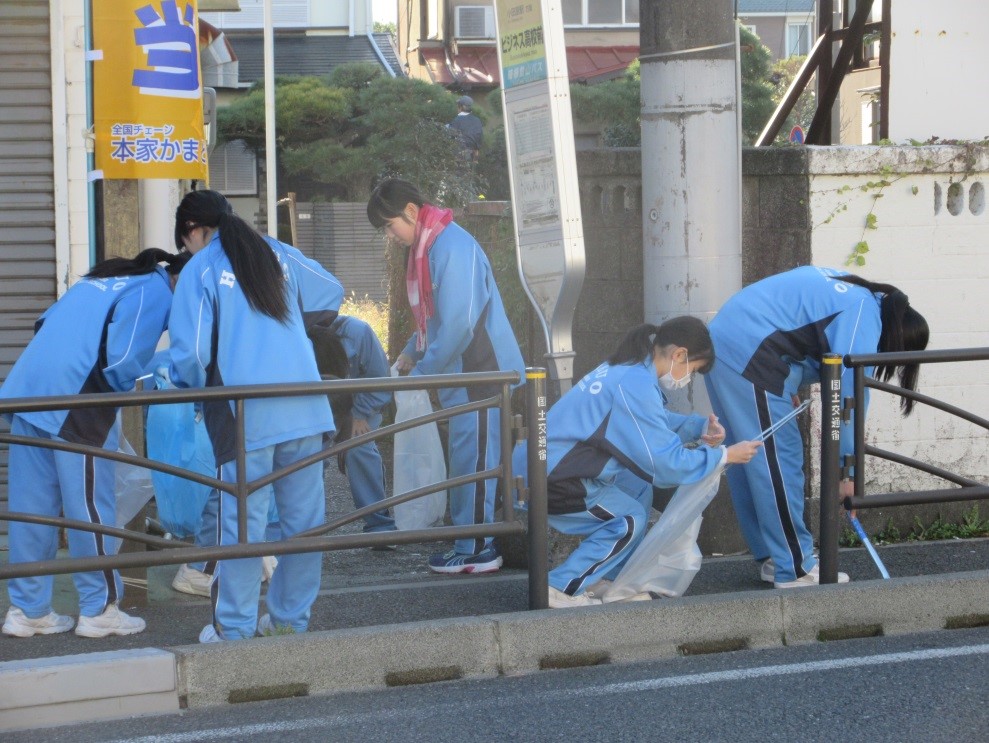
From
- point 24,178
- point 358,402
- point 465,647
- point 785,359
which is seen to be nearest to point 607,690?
point 465,647

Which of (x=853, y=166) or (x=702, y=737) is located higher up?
(x=853, y=166)

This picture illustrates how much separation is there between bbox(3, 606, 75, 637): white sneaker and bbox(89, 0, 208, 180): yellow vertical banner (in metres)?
2.00

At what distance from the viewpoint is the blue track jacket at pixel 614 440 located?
212 inches

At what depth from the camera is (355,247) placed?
2170cm

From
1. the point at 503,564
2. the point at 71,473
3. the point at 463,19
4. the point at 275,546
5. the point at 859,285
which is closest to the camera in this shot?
the point at 275,546

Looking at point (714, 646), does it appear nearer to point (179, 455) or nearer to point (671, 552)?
point (671, 552)

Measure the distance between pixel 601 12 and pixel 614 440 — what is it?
2780 cm

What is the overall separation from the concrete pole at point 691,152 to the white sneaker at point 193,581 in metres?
2.56

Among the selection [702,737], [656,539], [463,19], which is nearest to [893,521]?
[656,539]

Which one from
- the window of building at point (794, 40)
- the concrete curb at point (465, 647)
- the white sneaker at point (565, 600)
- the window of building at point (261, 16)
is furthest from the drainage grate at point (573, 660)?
the window of building at point (794, 40)

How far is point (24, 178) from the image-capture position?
7570mm

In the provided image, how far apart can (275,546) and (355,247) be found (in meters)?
17.1

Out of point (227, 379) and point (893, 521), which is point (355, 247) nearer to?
point (893, 521)

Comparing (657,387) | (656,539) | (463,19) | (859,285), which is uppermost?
(463,19)
